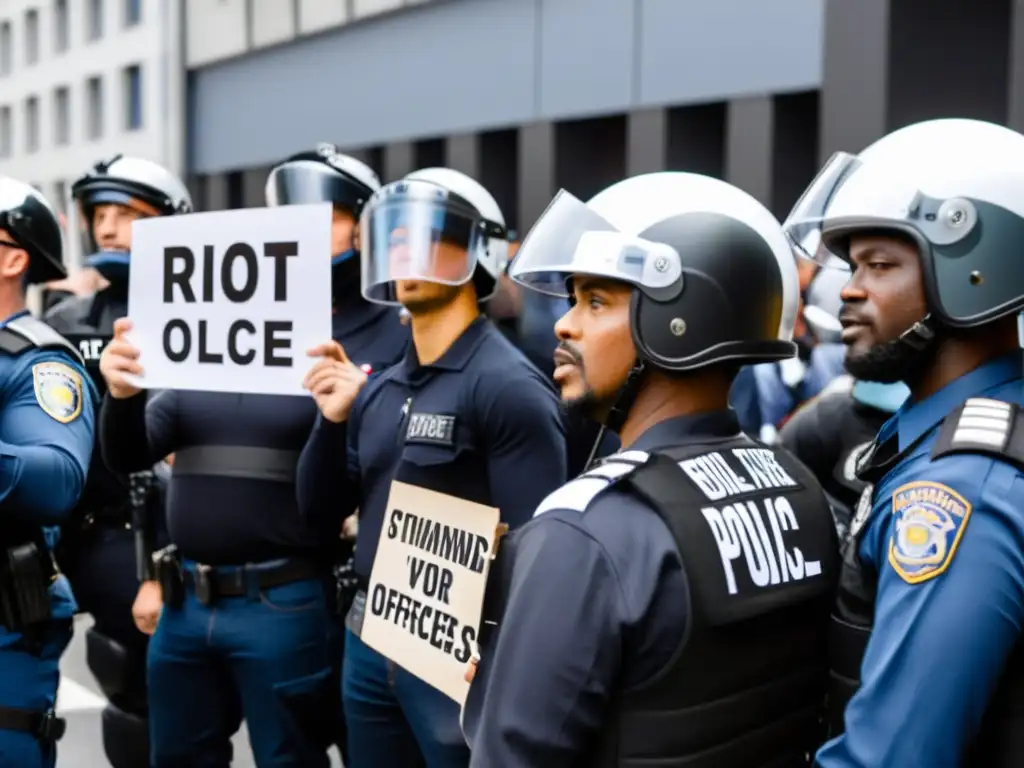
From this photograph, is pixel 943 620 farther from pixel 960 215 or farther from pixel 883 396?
pixel 883 396

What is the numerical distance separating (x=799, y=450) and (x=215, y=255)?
66.2 inches

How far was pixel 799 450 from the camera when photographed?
159 inches

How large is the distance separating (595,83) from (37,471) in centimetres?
1384

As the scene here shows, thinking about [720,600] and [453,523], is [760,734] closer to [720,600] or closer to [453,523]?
[720,600]

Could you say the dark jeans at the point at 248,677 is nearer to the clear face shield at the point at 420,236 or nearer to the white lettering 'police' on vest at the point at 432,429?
the white lettering 'police' on vest at the point at 432,429

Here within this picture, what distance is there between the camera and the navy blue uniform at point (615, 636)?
76.8 inches

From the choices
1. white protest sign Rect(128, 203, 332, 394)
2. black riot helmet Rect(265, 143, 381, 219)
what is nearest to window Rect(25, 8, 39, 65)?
black riot helmet Rect(265, 143, 381, 219)

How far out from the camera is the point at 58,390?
346 centimetres

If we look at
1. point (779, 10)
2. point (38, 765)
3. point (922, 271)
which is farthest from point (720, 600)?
point (779, 10)

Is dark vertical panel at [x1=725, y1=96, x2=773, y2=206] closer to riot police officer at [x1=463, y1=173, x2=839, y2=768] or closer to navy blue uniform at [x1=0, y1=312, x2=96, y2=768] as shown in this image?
navy blue uniform at [x1=0, y1=312, x2=96, y2=768]

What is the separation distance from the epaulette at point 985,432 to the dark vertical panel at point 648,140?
13.6 m

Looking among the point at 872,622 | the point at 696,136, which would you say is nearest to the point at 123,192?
the point at 872,622

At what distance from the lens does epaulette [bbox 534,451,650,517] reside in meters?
2.02

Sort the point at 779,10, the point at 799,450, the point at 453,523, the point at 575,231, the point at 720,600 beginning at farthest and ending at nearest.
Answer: the point at 779,10 → the point at 799,450 → the point at 453,523 → the point at 575,231 → the point at 720,600
